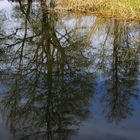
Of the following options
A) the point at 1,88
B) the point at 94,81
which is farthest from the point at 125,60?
the point at 1,88

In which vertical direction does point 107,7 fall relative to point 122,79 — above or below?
above

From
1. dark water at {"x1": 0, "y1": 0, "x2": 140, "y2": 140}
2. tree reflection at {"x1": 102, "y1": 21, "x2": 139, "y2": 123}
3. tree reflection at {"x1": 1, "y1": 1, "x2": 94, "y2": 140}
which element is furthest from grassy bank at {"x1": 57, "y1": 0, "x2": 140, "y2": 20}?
tree reflection at {"x1": 1, "y1": 1, "x2": 94, "y2": 140}

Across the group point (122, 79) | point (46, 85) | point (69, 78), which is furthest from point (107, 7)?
point (46, 85)

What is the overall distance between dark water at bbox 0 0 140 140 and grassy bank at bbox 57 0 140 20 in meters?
0.40

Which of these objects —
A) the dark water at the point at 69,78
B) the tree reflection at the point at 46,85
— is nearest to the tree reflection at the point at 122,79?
the dark water at the point at 69,78

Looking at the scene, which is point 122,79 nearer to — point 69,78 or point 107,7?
point 69,78

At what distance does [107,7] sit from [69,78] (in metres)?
6.67

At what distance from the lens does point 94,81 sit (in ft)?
33.2

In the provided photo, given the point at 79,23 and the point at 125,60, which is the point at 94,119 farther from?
the point at 79,23

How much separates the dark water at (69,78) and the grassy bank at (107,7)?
404 millimetres

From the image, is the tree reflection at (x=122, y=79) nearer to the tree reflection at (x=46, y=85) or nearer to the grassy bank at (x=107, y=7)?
the tree reflection at (x=46, y=85)

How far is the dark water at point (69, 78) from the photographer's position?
737cm

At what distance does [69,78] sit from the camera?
10367 mm

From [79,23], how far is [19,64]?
5.04m
